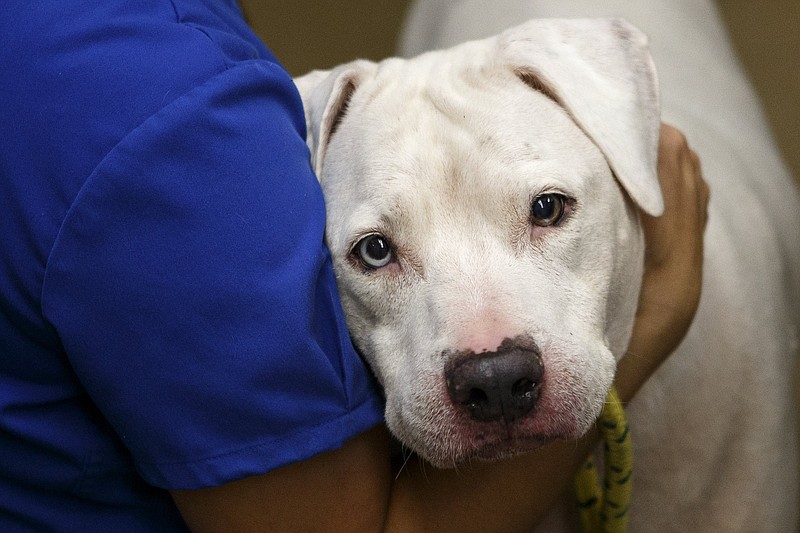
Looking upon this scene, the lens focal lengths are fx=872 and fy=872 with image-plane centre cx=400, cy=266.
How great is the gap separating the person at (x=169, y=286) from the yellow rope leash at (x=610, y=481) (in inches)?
13.2

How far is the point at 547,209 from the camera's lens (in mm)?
1130

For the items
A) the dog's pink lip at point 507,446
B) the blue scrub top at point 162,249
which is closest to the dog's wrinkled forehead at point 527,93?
the blue scrub top at point 162,249

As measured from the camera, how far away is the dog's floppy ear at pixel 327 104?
123 centimetres

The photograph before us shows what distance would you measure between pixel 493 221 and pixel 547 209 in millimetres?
78

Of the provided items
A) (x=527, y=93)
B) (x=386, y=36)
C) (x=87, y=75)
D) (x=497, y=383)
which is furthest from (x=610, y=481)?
(x=386, y=36)

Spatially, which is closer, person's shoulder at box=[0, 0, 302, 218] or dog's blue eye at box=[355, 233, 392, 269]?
person's shoulder at box=[0, 0, 302, 218]

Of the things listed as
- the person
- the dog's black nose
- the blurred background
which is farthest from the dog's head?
the blurred background

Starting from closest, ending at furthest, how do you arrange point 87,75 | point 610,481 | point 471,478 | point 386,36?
point 87,75, point 471,478, point 610,481, point 386,36

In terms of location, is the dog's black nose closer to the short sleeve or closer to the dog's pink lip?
the dog's pink lip

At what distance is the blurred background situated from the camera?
3205mm

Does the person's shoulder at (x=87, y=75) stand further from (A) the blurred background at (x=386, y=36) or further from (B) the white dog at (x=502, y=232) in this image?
(A) the blurred background at (x=386, y=36)

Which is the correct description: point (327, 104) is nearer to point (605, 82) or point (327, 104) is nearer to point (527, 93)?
point (527, 93)

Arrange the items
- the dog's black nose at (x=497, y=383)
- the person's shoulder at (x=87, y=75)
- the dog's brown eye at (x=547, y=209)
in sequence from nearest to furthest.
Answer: the person's shoulder at (x=87, y=75)
the dog's black nose at (x=497, y=383)
the dog's brown eye at (x=547, y=209)

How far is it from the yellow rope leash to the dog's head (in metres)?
0.12
